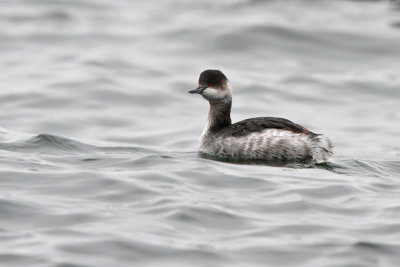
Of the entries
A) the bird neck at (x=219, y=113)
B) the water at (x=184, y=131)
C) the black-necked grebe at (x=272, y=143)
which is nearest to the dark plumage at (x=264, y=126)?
the black-necked grebe at (x=272, y=143)

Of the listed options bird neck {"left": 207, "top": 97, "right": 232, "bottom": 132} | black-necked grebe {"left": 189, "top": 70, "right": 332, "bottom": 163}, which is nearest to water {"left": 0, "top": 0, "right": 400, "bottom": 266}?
black-necked grebe {"left": 189, "top": 70, "right": 332, "bottom": 163}

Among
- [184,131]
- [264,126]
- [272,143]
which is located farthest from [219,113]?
[184,131]

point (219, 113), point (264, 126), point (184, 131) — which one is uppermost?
point (219, 113)

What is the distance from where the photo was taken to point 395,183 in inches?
407

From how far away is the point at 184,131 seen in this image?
1612 cm

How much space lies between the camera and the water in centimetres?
792

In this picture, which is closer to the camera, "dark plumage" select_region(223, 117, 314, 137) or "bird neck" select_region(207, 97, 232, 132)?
"dark plumage" select_region(223, 117, 314, 137)

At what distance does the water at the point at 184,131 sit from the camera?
7922 millimetres

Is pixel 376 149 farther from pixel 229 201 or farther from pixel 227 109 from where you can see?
pixel 229 201

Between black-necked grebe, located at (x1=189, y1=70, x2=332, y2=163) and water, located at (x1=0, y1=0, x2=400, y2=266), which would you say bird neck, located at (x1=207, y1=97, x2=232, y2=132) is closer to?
water, located at (x1=0, y1=0, x2=400, y2=266)

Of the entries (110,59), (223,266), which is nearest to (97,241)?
(223,266)

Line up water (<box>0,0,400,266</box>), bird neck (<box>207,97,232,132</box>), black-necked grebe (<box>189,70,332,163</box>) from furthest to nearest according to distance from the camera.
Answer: bird neck (<box>207,97,232,132</box>)
black-necked grebe (<box>189,70,332,163</box>)
water (<box>0,0,400,266</box>)

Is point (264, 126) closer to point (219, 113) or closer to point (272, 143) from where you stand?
point (272, 143)

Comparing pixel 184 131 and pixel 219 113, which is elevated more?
pixel 219 113
